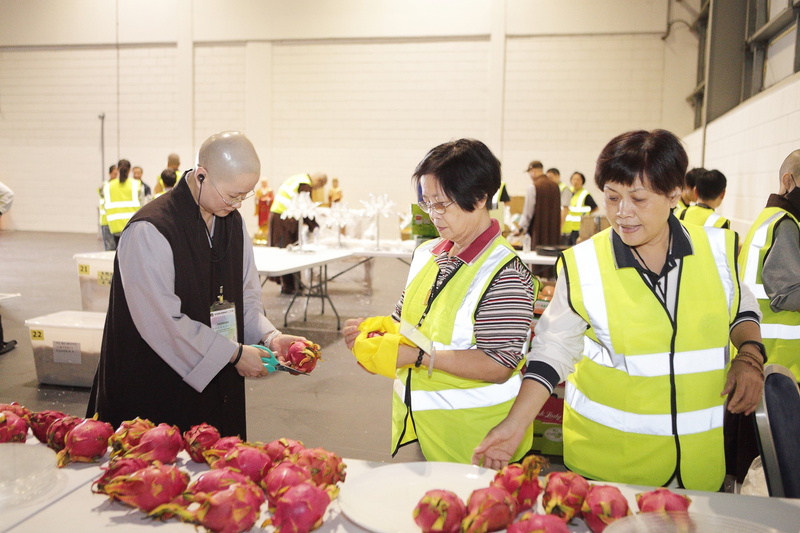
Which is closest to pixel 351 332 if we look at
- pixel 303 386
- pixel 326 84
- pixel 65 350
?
pixel 303 386

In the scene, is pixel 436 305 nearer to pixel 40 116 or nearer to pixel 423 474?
pixel 423 474

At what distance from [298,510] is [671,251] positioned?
993mm

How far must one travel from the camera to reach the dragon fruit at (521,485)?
1186 millimetres

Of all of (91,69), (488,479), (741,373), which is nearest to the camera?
(488,479)

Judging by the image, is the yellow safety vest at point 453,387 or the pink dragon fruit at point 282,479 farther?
the yellow safety vest at point 453,387

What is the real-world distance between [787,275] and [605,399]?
161 centimetres

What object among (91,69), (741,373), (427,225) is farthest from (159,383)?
(91,69)

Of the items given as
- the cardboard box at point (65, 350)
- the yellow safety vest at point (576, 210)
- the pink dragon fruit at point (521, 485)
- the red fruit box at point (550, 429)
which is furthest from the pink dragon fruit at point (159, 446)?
the yellow safety vest at point (576, 210)

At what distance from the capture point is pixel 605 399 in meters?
1.57

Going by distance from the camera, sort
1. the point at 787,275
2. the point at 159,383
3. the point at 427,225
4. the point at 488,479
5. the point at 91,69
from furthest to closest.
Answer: the point at 91,69
the point at 427,225
the point at 787,275
the point at 159,383
the point at 488,479

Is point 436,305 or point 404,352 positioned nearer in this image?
point 404,352

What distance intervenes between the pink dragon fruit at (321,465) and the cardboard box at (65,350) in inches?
142

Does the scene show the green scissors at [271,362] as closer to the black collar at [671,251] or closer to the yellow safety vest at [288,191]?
the black collar at [671,251]

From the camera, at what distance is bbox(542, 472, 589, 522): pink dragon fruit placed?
115cm
